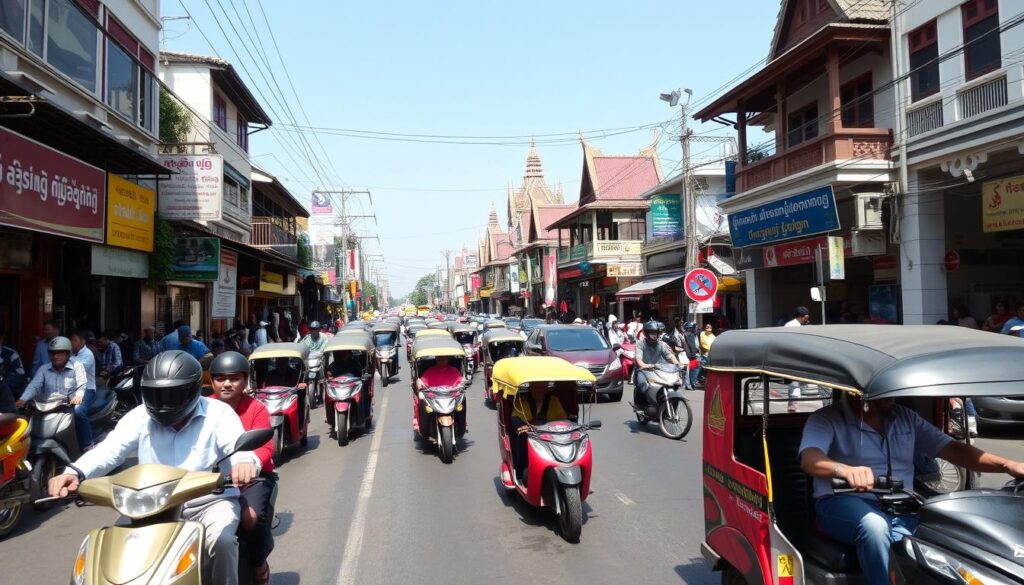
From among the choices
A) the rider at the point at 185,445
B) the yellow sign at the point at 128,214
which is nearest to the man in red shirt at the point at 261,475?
the rider at the point at 185,445

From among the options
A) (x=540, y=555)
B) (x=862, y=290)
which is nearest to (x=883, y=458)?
(x=540, y=555)

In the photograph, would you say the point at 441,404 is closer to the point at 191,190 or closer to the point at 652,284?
the point at 191,190

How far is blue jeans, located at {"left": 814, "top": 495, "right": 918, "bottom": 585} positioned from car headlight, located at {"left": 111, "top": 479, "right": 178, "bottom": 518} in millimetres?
3105

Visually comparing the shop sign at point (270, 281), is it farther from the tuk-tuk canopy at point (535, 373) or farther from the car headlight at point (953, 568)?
the car headlight at point (953, 568)

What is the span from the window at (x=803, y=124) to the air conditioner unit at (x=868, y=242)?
13.4 feet

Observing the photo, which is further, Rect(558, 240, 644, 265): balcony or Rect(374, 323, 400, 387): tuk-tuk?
Rect(558, 240, 644, 265): balcony

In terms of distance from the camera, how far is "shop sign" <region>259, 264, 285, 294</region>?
23.1 metres

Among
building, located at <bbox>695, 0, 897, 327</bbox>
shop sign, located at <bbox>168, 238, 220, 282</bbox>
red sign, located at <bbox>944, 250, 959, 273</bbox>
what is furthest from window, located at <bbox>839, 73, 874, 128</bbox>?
shop sign, located at <bbox>168, 238, 220, 282</bbox>

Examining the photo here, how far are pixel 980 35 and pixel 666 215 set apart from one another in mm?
15044

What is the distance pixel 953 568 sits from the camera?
247cm

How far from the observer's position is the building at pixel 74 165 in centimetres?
873

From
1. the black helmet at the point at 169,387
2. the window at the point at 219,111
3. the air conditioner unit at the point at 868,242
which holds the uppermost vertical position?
the window at the point at 219,111

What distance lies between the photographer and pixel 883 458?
3676 mm

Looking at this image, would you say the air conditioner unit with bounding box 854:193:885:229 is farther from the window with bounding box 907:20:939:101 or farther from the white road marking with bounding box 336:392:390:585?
the white road marking with bounding box 336:392:390:585
